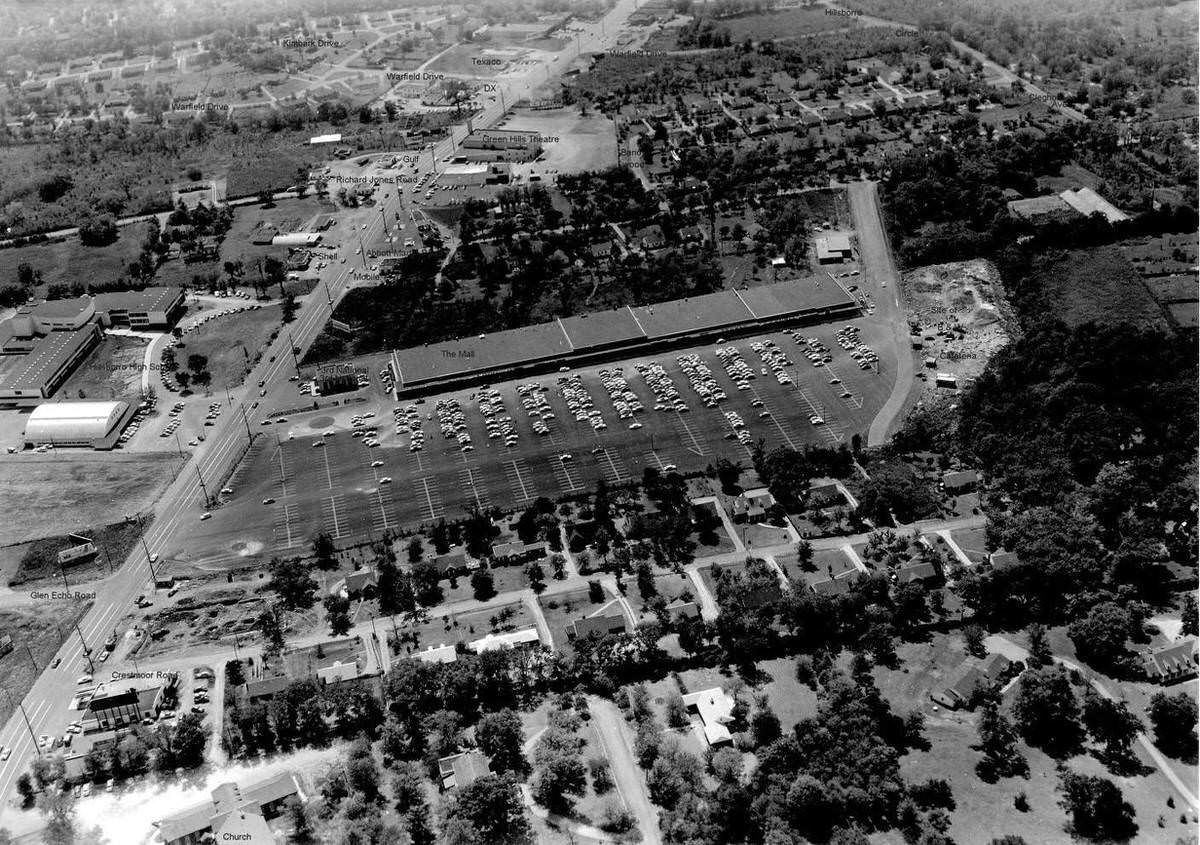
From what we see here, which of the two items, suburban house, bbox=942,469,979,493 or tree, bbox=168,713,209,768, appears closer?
tree, bbox=168,713,209,768

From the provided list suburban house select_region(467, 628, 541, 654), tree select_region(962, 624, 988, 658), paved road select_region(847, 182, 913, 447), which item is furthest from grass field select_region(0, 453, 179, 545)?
tree select_region(962, 624, 988, 658)

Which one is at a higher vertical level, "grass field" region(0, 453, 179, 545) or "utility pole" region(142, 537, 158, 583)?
"utility pole" region(142, 537, 158, 583)

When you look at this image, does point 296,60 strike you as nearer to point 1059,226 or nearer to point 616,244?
point 616,244

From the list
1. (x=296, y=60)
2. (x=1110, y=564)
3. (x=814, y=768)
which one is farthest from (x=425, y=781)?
(x=296, y=60)

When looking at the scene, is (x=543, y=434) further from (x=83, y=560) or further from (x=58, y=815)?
(x=58, y=815)

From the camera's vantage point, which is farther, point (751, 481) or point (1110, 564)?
point (751, 481)

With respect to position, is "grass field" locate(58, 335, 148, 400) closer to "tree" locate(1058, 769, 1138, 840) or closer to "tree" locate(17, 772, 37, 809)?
"tree" locate(17, 772, 37, 809)

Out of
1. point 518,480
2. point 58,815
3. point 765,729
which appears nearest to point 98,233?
point 518,480
